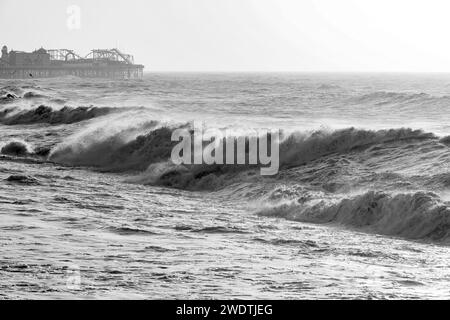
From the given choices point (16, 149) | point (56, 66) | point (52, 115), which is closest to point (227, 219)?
point (16, 149)

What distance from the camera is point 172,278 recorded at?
1196 centimetres

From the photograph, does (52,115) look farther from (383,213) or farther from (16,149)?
(383,213)

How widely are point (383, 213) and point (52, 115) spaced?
32877 millimetres

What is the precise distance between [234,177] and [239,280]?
1229 centimetres

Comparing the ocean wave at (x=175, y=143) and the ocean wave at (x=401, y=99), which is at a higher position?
the ocean wave at (x=401, y=99)

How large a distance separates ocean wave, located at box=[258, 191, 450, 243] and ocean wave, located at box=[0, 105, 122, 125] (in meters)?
27.4

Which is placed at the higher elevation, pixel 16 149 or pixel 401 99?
pixel 401 99

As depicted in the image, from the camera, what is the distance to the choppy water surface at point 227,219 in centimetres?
1180

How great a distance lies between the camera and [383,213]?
17234 millimetres

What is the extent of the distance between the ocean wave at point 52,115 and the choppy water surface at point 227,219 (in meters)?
10.9

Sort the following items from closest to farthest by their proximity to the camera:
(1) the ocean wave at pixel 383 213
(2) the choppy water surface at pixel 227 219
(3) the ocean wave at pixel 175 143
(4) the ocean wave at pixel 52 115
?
(2) the choppy water surface at pixel 227 219, (1) the ocean wave at pixel 383 213, (3) the ocean wave at pixel 175 143, (4) the ocean wave at pixel 52 115

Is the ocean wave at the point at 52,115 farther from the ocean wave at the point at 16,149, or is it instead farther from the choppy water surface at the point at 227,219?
the ocean wave at the point at 16,149

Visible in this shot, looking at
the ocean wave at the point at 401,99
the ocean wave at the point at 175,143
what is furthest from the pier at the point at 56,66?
the ocean wave at the point at 175,143
